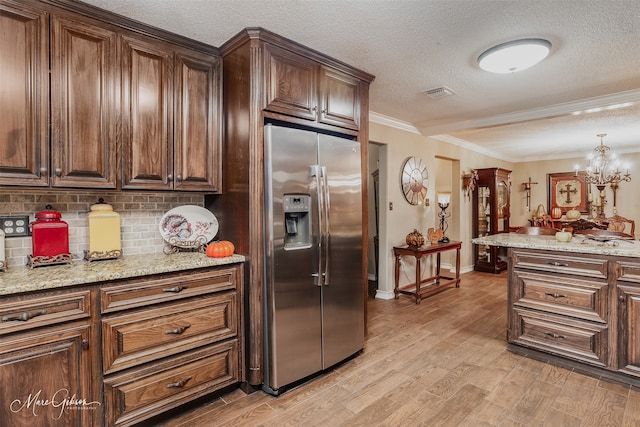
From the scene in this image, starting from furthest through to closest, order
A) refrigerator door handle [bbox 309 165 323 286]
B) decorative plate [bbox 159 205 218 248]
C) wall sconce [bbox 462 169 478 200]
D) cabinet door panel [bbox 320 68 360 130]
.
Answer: wall sconce [bbox 462 169 478 200] < cabinet door panel [bbox 320 68 360 130] < decorative plate [bbox 159 205 218 248] < refrigerator door handle [bbox 309 165 323 286]

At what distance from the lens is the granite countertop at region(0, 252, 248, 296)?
1.56m

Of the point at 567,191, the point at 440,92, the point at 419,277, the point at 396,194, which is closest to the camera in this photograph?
the point at 440,92

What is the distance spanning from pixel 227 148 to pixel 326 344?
1622 mm

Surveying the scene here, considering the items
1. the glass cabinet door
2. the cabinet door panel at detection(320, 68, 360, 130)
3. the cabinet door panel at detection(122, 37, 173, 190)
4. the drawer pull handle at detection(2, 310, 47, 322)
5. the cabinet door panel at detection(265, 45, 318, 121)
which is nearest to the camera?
the drawer pull handle at detection(2, 310, 47, 322)

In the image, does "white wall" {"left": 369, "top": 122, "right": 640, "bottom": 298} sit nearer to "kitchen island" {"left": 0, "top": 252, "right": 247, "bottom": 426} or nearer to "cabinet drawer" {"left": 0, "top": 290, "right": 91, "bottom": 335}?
"kitchen island" {"left": 0, "top": 252, "right": 247, "bottom": 426}

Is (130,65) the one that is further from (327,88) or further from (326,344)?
(326,344)

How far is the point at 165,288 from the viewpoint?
1.94 m

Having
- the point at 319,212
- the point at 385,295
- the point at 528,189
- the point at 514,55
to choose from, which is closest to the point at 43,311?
the point at 319,212

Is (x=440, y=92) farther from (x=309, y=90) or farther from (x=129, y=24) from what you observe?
(x=129, y=24)

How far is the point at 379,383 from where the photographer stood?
2.38 metres

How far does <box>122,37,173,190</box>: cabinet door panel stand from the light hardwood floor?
1.54 m

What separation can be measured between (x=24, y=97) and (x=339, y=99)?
6.51 feet

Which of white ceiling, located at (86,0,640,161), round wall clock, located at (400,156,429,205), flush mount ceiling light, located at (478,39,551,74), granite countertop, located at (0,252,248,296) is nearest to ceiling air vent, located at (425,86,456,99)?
white ceiling, located at (86,0,640,161)

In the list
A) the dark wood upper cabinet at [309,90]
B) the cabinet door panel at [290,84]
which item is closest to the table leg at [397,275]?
the dark wood upper cabinet at [309,90]
